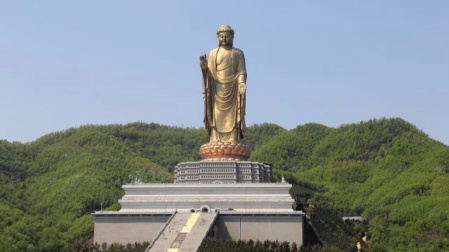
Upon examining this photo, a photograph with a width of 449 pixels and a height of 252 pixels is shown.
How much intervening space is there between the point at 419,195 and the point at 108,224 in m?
22.0

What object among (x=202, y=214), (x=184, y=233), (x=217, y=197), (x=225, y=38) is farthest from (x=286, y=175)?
(x=184, y=233)

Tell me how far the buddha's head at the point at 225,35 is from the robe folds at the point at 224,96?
0.44 meters

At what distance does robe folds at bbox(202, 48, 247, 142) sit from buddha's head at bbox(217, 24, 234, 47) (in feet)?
1.45

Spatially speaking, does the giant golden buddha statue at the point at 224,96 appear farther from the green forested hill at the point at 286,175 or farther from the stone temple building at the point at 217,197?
the green forested hill at the point at 286,175

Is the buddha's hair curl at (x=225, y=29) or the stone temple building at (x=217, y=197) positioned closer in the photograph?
the stone temple building at (x=217, y=197)

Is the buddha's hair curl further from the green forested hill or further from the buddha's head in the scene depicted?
the green forested hill

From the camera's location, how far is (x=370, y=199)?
46969 millimetres

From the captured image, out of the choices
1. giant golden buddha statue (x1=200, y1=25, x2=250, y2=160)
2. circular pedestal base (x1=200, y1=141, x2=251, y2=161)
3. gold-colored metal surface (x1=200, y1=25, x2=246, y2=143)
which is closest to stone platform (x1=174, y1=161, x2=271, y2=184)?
circular pedestal base (x1=200, y1=141, x2=251, y2=161)

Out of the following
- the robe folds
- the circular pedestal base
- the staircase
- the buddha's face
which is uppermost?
the buddha's face

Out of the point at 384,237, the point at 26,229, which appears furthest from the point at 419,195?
the point at 26,229

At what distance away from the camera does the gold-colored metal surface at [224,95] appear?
3228cm

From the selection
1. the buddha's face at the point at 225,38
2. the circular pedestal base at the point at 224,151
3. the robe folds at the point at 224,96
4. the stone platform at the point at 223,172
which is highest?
the buddha's face at the point at 225,38

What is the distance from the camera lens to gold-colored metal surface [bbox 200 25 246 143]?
32281mm

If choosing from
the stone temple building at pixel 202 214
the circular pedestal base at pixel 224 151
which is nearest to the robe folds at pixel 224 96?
the circular pedestal base at pixel 224 151
